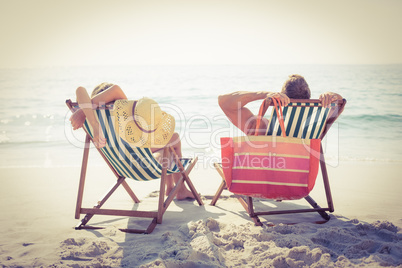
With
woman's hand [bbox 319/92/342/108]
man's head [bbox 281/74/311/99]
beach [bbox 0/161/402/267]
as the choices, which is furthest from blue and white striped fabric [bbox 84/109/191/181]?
woman's hand [bbox 319/92/342/108]

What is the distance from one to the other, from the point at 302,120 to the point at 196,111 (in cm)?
1092

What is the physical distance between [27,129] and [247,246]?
9.75 metres

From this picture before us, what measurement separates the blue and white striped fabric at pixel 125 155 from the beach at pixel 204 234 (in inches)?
18.9

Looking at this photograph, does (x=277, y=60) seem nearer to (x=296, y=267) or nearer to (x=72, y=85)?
(x=72, y=85)

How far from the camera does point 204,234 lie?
2.58 metres

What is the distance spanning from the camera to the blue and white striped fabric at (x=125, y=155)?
A: 274cm

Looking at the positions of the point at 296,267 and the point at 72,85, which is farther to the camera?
the point at 72,85

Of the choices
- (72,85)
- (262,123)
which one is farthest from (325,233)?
(72,85)

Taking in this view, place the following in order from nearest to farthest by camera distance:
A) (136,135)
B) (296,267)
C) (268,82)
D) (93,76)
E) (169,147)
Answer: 1. (296,267)
2. (136,135)
3. (169,147)
4. (268,82)
5. (93,76)

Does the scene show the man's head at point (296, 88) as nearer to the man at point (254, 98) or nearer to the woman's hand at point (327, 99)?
the man at point (254, 98)

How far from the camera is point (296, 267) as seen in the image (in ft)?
6.79

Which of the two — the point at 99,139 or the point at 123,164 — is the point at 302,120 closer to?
the point at 123,164

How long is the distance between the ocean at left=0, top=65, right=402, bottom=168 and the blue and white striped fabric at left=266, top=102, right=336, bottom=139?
3.27 metres

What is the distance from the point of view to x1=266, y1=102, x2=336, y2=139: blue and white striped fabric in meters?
2.68
